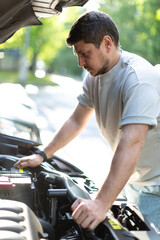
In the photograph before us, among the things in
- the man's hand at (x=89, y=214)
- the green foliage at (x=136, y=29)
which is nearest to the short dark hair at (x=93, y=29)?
the man's hand at (x=89, y=214)

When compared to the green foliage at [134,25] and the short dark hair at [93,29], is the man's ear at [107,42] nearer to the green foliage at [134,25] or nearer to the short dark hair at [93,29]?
the short dark hair at [93,29]

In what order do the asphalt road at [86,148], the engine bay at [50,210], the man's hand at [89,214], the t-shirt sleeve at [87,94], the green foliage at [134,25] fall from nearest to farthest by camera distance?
1. the engine bay at [50,210]
2. the man's hand at [89,214]
3. the t-shirt sleeve at [87,94]
4. the asphalt road at [86,148]
5. the green foliage at [134,25]

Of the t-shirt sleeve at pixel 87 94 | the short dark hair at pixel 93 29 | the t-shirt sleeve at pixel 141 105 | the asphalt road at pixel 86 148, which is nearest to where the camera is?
the t-shirt sleeve at pixel 141 105

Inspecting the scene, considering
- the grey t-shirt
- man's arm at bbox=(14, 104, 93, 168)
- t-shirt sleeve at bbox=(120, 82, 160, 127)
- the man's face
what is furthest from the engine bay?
the man's face

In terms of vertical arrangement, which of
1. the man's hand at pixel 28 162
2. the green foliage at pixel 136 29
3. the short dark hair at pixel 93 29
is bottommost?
the green foliage at pixel 136 29

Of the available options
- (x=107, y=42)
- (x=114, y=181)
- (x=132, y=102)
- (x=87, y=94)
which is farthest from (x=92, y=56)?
(x=114, y=181)

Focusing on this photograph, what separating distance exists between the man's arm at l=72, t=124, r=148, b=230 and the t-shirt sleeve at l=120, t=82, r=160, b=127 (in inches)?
1.5

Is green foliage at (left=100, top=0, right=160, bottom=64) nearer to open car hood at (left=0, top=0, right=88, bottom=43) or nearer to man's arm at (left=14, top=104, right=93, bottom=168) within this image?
man's arm at (left=14, top=104, right=93, bottom=168)

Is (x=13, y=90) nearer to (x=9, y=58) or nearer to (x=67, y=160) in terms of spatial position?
(x=67, y=160)

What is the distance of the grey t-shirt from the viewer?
1913 millimetres

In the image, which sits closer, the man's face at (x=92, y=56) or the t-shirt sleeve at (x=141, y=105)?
the t-shirt sleeve at (x=141, y=105)

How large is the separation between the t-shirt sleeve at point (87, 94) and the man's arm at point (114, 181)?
0.73m

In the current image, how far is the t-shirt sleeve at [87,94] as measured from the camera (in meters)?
2.58

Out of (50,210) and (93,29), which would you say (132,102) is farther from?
(50,210)
